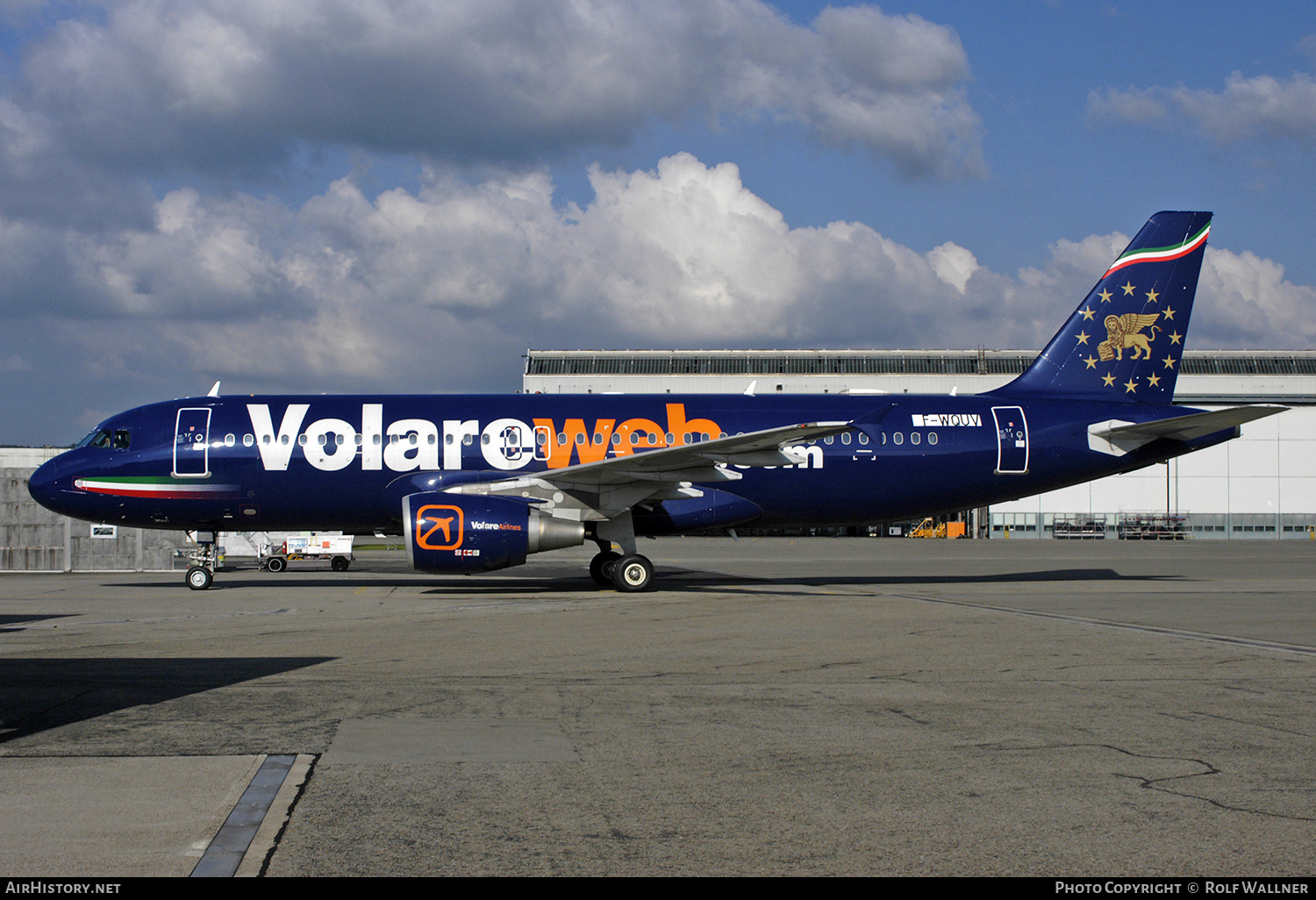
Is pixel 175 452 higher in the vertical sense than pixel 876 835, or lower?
higher

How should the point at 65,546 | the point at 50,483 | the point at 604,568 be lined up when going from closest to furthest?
the point at 604,568 → the point at 50,483 → the point at 65,546

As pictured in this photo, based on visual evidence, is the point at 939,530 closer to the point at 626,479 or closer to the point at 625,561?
the point at 625,561

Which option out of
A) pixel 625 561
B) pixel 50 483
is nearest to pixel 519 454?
pixel 625 561

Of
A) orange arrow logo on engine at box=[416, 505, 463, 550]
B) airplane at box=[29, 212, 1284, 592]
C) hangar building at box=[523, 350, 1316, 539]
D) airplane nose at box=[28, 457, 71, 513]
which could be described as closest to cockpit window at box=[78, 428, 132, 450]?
airplane at box=[29, 212, 1284, 592]

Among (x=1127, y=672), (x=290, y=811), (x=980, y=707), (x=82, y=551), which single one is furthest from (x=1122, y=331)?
(x=82, y=551)

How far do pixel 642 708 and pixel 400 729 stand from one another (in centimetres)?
181

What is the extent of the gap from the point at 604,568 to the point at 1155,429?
11991 millimetres

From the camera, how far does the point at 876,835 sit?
4688mm

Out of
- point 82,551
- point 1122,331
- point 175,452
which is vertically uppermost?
point 1122,331

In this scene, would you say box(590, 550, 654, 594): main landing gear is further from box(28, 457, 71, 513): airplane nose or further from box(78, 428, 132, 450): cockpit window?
box(28, 457, 71, 513): airplane nose

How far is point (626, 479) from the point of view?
1914 centimetres

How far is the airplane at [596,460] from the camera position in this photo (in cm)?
1964

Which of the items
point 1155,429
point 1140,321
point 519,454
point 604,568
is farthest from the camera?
point 1140,321
